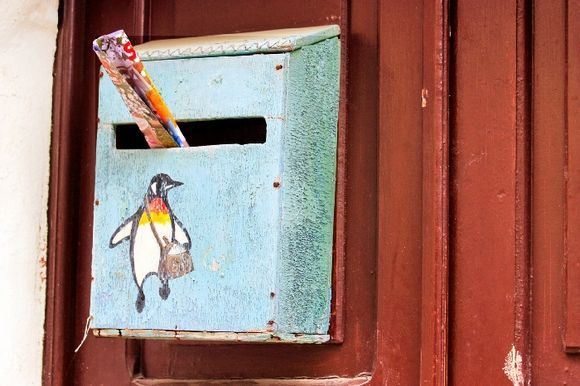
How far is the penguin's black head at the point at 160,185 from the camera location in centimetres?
155

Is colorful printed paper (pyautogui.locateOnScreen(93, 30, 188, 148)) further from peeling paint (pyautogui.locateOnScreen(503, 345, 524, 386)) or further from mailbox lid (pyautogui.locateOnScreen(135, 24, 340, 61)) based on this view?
peeling paint (pyautogui.locateOnScreen(503, 345, 524, 386))

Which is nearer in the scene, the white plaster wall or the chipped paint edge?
the chipped paint edge

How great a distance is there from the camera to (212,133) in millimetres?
1654

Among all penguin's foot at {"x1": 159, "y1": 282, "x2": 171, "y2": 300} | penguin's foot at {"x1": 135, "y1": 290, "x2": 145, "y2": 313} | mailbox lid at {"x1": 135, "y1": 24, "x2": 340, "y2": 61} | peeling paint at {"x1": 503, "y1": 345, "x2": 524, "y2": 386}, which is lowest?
peeling paint at {"x1": 503, "y1": 345, "x2": 524, "y2": 386}

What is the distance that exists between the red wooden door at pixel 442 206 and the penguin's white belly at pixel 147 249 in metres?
0.21

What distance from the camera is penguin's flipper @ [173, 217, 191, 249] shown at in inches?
60.4

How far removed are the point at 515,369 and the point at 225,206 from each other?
434mm

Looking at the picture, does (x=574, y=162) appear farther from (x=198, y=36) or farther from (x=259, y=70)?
(x=198, y=36)

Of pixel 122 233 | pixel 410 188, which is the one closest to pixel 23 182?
pixel 122 233

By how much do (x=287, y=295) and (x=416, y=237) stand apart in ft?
0.68

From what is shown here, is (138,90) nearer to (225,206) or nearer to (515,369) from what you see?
(225,206)

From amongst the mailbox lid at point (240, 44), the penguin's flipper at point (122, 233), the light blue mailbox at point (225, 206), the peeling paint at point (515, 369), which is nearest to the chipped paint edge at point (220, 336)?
the light blue mailbox at point (225, 206)

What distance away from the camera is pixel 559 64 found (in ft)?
5.11

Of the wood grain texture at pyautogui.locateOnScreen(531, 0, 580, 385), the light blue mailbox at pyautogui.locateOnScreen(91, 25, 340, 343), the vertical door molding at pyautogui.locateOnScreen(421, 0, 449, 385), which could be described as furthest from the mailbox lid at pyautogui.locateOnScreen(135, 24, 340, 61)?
the wood grain texture at pyautogui.locateOnScreen(531, 0, 580, 385)
